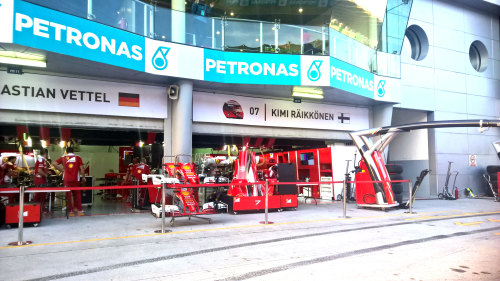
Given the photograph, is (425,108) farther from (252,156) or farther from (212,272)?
(212,272)

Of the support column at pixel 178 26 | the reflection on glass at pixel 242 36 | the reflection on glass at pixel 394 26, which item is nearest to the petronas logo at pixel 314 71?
the reflection on glass at pixel 242 36

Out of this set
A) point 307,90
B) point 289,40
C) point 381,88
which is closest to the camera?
point 289,40

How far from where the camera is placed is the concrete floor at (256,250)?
Result: 14.9ft

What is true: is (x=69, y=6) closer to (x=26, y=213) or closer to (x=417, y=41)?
(x=26, y=213)

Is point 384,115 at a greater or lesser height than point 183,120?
greater

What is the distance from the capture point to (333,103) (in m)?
14.8

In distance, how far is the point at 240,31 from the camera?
11.6 metres

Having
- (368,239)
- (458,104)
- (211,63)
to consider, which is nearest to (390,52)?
(458,104)

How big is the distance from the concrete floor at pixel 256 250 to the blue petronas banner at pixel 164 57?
4.18 meters

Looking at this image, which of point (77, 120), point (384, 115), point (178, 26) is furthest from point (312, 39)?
point (77, 120)

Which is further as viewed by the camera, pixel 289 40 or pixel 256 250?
pixel 289 40

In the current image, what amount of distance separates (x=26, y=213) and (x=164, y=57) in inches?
209

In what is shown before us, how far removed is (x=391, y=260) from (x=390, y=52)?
1190cm

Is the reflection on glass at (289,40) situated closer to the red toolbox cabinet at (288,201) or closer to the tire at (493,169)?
the red toolbox cabinet at (288,201)
